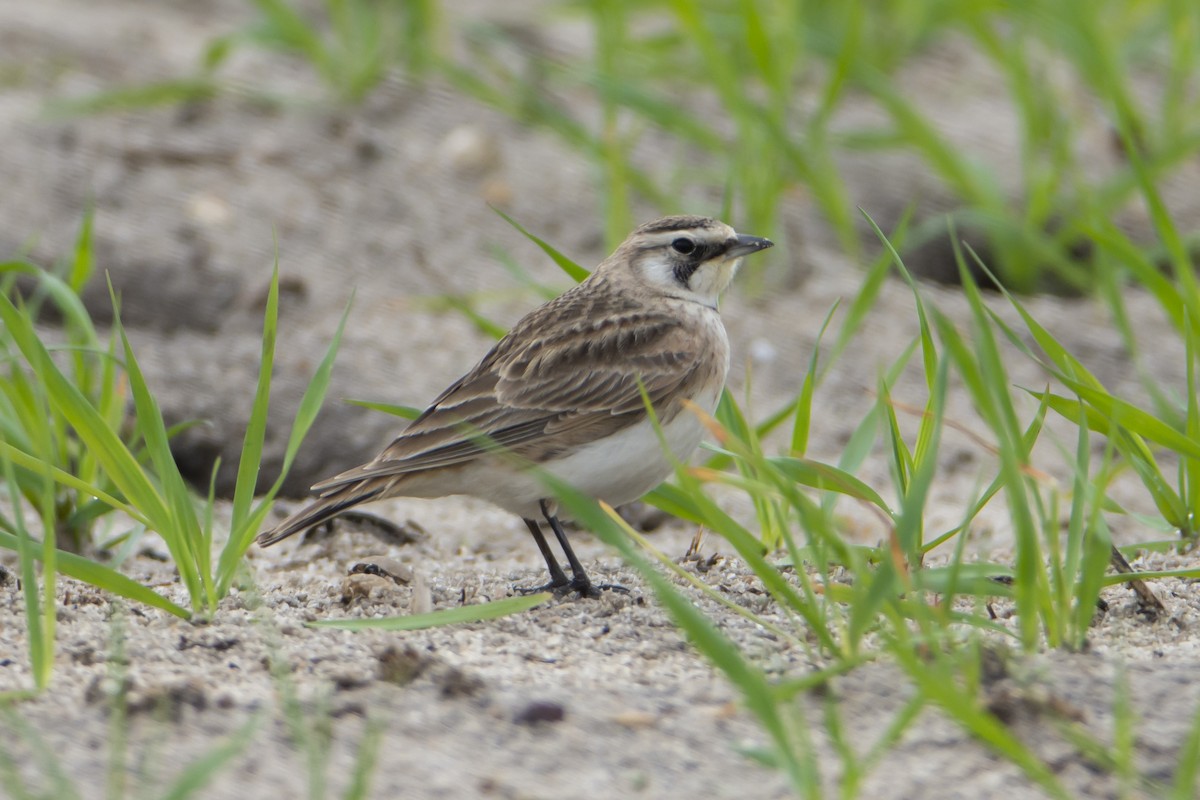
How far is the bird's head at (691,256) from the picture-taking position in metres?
4.68

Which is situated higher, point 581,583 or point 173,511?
point 173,511

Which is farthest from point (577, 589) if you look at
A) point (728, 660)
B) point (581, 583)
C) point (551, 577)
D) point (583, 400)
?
point (728, 660)

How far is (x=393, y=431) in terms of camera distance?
524 centimetres

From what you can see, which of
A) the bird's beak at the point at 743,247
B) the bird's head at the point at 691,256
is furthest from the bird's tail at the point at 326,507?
the bird's beak at the point at 743,247

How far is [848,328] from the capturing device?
4367 millimetres

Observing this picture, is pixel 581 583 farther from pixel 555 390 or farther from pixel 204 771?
pixel 204 771

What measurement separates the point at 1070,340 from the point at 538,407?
97.3 inches

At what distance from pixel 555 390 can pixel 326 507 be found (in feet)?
2.23

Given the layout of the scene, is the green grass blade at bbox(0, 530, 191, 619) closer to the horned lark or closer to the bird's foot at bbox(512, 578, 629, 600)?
the horned lark

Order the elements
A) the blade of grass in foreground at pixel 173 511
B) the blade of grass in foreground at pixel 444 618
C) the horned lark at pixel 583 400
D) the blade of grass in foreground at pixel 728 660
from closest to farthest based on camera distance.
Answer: the blade of grass in foreground at pixel 728 660
the blade of grass in foreground at pixel 444 618
the blade of grass in foreground at pixel 173 511
the horned lark at pixel 583 400

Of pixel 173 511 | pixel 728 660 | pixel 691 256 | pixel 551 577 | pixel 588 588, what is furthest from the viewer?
pixel 691 256

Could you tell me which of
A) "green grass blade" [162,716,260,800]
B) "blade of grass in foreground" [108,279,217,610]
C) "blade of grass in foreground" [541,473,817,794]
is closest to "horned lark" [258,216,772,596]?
"blade of grass in foreground" [108,279,217,610]

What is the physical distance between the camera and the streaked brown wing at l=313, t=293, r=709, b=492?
13.4 ft

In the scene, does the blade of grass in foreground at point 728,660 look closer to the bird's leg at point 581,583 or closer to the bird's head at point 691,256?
the bird's leg at point 581,583
